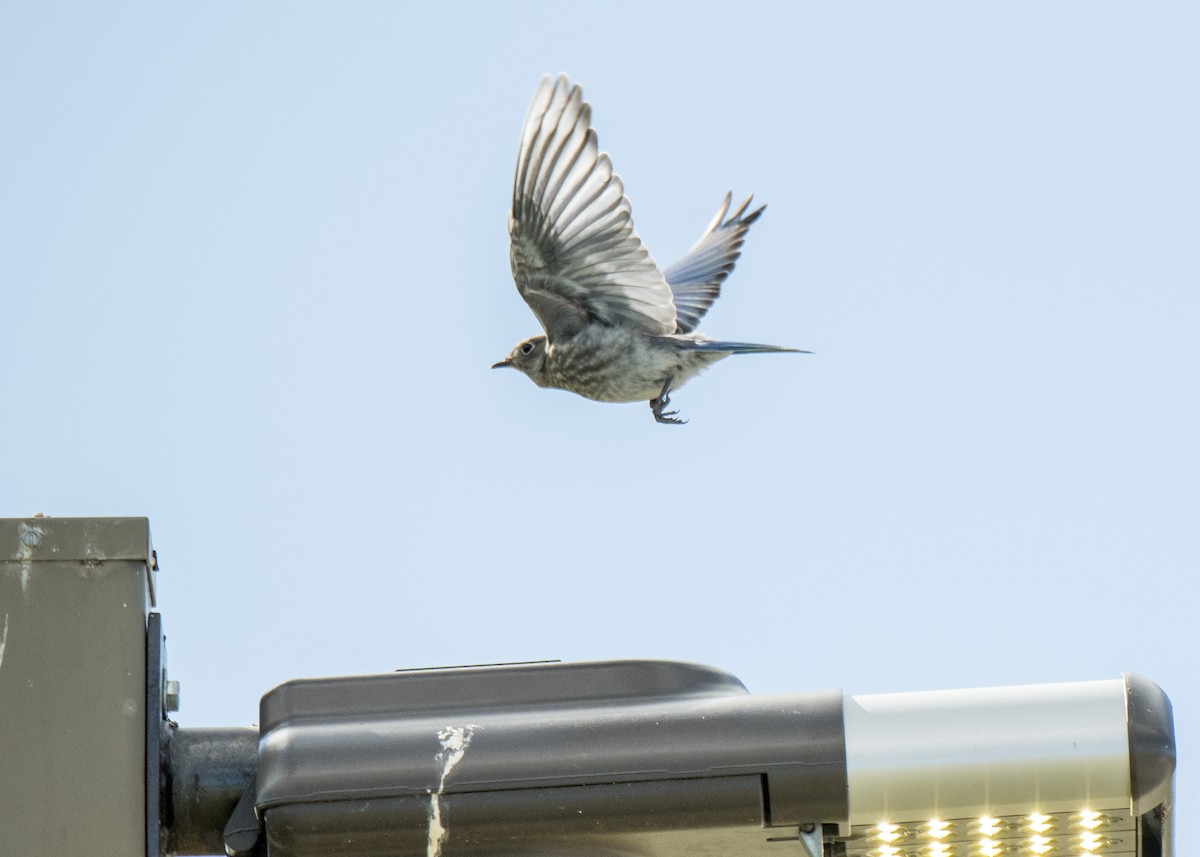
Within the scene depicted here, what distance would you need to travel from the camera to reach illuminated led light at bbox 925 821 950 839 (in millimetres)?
2383

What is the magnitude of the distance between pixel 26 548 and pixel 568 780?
2.88 ft

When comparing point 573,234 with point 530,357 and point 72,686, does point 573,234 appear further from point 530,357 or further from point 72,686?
point 72,686

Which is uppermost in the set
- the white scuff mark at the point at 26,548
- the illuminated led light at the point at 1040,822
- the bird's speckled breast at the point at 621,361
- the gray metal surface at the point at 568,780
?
the bird's speckled breast at the point at 621,361

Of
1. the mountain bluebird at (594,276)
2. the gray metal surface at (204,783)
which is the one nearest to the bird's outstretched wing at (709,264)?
the mountain bluebird at (594,276)

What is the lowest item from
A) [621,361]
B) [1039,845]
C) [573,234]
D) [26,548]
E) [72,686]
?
[1039,845]

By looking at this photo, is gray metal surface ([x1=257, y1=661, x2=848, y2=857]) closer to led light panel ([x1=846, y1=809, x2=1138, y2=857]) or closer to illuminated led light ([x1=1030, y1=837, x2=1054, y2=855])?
led light panel ([x1=846, y1=809, x2=1138, y2=857])

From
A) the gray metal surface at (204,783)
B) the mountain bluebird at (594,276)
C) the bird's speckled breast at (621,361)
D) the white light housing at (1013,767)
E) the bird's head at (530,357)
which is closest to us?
the white light housing at (1013,767)

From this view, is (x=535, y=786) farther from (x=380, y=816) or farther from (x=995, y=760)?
(x=995, y=760)

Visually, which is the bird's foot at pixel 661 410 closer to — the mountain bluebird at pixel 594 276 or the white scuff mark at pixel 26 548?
the mountain bluebird at pixel 594 276

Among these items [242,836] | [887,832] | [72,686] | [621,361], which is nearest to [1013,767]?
[887,832]

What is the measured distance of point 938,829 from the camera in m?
2.40

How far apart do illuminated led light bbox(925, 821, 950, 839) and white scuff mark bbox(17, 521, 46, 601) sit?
1.37 m

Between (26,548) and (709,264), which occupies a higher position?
(709,264)

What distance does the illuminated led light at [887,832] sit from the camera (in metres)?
2.42
